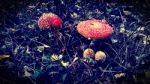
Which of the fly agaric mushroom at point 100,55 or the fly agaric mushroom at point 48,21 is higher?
the fly agaric mushroom at point 48,21

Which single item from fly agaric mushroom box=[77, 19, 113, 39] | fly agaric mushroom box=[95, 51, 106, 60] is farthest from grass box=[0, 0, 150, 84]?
fly agaric mushroom box=[77, 19, 113, 39]

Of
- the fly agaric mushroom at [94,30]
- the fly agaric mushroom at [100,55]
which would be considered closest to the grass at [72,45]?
the fly agaric mushroom at [100,55]

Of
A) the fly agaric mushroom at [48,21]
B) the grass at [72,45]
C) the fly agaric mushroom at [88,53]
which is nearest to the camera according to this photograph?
the grass at [72,45]

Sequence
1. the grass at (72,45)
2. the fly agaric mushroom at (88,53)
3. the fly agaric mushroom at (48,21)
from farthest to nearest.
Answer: the fly agaric mushroom at (48,21) → the fly agaric mushroom at (88,53) → the grass at (72,45)

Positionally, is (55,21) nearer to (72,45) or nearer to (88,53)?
(72,45)

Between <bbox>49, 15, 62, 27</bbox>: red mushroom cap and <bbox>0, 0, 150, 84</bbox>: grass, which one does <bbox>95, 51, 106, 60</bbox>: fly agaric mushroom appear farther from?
<bbox>49, 15, 62, 27</bbox>: red mushroom cap

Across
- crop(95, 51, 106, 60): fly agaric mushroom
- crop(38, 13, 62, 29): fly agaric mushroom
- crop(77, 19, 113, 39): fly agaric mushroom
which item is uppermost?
crop(38, 13, 62, 29): fly agaric mushroom

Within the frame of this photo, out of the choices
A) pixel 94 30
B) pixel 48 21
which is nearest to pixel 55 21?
pixel 48 21

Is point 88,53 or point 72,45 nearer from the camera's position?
point 88,53

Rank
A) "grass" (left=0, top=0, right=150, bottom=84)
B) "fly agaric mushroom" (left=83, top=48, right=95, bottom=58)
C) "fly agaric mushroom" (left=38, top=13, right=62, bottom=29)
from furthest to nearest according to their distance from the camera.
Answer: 1. "fly agaric mushroom" (left=38, top=13, right=62, bottom=29)
2. "fly agaric mushroom" (left=83, top=48, right=95, bottom=58)
3. "grass" (left=0, top=0, right=150, bottom=84)

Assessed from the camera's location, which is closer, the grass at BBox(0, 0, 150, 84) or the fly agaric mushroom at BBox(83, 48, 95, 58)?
the grass at BBox(0, 0, 150, 84)

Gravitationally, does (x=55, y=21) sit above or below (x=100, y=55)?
above

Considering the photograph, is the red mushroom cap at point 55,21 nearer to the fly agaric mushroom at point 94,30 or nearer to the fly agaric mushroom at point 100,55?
the fly agaric mushroom at point 94,30

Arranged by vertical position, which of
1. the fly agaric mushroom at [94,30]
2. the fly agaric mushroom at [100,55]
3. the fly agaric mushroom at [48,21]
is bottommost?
the fly agaric mushroom at [100,55]
